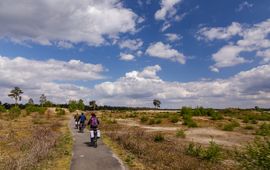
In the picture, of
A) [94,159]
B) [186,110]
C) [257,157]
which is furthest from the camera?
[186,110]

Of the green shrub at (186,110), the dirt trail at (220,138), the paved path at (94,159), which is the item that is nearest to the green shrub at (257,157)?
the paved path at (94,159)

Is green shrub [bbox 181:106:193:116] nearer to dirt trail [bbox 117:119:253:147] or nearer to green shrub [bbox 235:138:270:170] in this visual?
dirt trail [bbox 117:119:253:147]

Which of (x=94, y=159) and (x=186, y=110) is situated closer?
(x=94, y=159)

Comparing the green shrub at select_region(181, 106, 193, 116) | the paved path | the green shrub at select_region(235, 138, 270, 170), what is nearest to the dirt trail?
the paved path

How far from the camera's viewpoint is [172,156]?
56.7ft

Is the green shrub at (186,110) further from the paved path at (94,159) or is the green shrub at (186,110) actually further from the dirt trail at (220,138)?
the paved path at (94,159)

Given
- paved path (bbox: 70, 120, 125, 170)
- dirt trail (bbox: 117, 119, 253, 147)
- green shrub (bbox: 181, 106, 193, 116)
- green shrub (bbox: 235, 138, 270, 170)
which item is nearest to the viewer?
green shrub (bbox: 235, 138, 270, 170)

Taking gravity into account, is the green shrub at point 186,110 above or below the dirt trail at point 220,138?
above

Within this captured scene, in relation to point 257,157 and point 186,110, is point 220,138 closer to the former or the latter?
point 257,157

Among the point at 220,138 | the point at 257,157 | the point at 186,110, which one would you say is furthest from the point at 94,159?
the point at 186,110

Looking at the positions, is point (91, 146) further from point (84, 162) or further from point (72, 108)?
point (72, 108)

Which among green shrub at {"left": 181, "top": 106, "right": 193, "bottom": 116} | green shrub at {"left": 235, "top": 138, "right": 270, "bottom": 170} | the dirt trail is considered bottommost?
the dirt trail

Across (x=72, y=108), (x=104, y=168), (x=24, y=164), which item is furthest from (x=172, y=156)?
(x=72, y=108)

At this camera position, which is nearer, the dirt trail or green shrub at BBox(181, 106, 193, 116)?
the dirt trail
